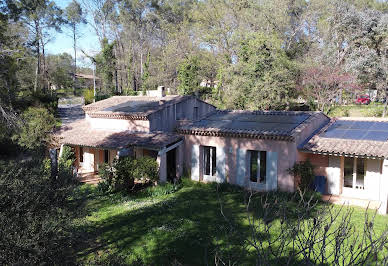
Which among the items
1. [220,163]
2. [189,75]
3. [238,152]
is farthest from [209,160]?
[189,75]

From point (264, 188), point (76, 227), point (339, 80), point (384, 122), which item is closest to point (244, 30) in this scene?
point (339, 80)

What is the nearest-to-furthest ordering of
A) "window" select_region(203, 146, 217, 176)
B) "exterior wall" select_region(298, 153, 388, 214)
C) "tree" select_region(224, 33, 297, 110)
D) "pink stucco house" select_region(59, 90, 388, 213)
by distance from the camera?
"exterior wall" select_region(298, 153, 388, 214) → "pink stucco house" select_region(59, 90, 388, 213) → "window" select_region(203, 146, 217, 176) → "tree" select_region(224, 33, 297, 110)

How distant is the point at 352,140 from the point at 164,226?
9.97m

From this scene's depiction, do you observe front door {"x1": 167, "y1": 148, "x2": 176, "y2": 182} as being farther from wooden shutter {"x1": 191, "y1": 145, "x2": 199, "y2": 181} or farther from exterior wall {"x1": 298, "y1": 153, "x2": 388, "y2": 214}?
exterior wall {"x1": 298, "y1": 153, "x2": 388, "y2": 214}

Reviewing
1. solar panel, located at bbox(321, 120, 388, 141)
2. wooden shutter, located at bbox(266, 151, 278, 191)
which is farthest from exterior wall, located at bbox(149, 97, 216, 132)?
solar panel, located at bbox(321, 120, 388, 141)

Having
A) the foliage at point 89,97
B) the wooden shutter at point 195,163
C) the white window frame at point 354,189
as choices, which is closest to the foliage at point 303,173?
the white window frame at point 354,189

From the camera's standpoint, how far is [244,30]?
111 ft

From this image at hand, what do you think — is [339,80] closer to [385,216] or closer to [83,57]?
[385,216]

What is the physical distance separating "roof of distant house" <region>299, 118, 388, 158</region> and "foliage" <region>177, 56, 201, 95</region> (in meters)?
21.0

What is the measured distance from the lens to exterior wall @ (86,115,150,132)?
18375mm

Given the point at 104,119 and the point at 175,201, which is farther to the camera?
the point at 104,119

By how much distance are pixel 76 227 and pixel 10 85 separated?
13454 mm

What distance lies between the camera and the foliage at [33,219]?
5715 millimetres

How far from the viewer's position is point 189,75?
36000 mm
